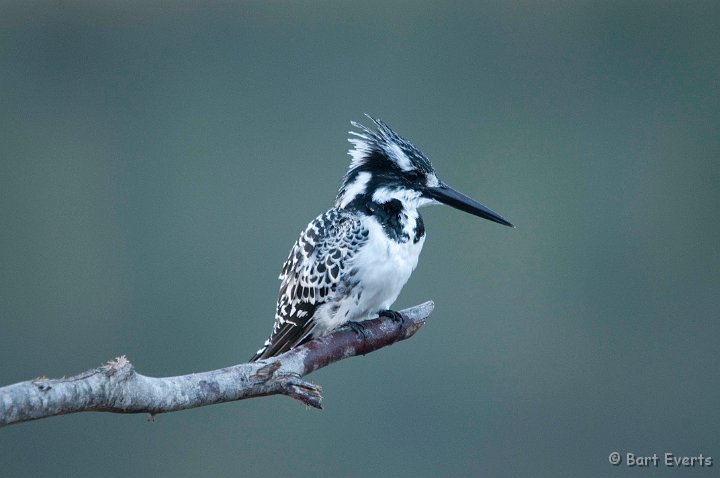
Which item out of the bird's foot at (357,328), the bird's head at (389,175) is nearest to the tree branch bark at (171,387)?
the bird's foot at (357,328)

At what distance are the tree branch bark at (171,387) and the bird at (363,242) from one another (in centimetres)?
12

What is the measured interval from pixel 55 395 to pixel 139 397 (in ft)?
0.63

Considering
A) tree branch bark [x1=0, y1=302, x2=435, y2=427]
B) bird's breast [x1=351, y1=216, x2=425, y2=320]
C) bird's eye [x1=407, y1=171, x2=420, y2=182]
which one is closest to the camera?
tree branch bark [x1=0, y1=302, x2=435, y2=427]

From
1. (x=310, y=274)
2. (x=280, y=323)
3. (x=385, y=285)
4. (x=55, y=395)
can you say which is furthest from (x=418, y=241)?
(x=55, y=395)

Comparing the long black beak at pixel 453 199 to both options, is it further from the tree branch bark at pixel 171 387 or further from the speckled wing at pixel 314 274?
the tree branch bark at pixel 171 387

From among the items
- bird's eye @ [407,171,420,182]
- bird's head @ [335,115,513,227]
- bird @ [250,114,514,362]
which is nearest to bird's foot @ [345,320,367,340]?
bird @ [250,114,514,362]

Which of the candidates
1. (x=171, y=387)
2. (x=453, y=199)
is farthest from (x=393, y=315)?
(x=171, y=387)

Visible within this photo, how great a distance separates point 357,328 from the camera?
230 cm

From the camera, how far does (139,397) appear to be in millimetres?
1572

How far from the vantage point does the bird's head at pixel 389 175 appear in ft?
7.70

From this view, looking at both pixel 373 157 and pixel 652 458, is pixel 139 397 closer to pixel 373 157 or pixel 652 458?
pixel 373 157

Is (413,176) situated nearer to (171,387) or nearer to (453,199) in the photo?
(453,199)

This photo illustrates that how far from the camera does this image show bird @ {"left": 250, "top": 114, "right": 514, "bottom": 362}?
2281 millimetres

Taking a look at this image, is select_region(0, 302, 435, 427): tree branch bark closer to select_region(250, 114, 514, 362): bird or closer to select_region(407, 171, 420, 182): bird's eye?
select_region(250, 114, 514, 362): bird
